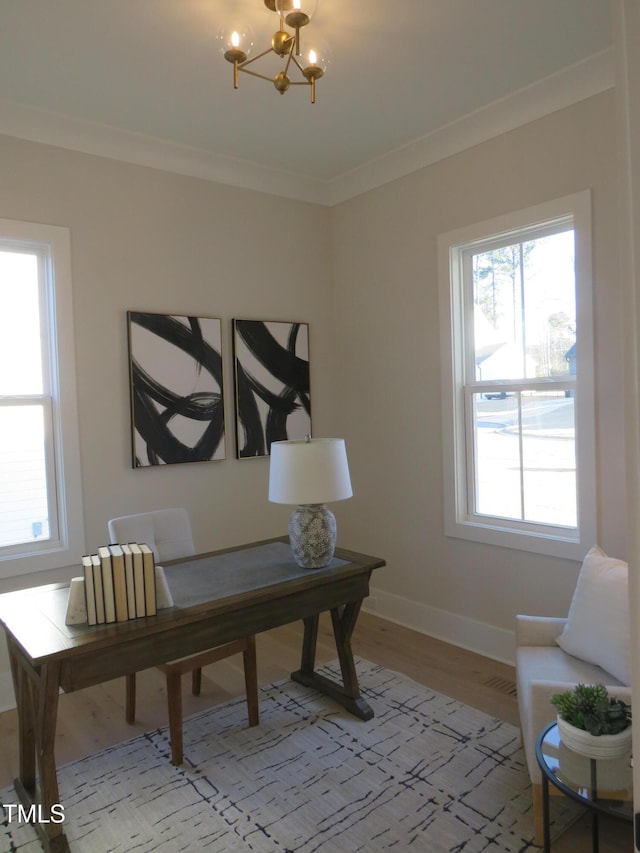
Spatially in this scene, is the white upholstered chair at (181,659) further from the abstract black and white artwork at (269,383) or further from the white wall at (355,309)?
the abstract black and white artwork at (269,383)

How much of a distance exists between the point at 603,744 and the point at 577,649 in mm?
730

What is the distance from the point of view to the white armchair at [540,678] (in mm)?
1957

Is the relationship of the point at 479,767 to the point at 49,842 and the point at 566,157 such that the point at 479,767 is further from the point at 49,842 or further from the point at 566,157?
the point at 566,157

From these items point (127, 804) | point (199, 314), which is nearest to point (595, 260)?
point (199, 314)

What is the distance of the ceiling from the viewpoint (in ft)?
7.57

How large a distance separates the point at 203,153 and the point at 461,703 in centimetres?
331

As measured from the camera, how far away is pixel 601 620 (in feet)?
7.25

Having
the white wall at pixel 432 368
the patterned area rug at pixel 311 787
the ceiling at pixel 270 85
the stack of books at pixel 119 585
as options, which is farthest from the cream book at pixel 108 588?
the white wall at pixel 432 368

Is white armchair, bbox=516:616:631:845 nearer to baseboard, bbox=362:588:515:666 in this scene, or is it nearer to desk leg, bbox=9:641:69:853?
baseboard, bbox=362:588:515:666

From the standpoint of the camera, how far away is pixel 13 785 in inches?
91.7

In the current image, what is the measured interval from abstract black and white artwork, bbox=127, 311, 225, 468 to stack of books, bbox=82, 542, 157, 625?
1.35 meters

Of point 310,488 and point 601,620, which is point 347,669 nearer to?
point 310,488

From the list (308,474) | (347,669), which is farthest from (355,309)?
(347,669)

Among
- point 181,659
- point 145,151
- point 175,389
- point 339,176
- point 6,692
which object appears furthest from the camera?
point 339,176
